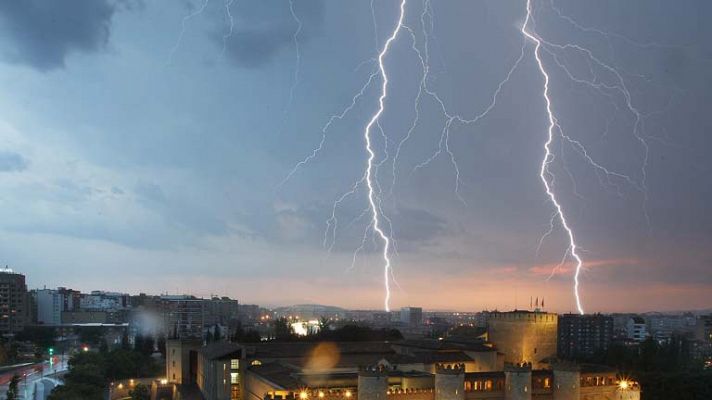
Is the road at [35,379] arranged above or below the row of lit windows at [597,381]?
below

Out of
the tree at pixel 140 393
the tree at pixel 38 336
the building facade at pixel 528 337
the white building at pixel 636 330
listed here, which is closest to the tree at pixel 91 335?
the tree at pixel 38 336

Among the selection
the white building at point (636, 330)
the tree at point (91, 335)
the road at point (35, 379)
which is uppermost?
the road at point (35, 379)

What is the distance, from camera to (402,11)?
32.9 meters

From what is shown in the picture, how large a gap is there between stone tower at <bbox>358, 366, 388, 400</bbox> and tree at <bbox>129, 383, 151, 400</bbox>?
23108mm

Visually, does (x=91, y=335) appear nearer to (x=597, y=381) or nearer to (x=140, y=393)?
(x=140, y=393)

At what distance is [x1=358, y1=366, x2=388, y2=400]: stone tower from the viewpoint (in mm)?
26000

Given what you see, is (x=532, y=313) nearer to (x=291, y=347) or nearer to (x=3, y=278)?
(x=291, y=347)

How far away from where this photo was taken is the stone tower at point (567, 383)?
30.2 meters

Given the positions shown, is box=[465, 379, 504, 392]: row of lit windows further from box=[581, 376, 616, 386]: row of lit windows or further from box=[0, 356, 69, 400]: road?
box=[0, 356, 69, 400]: road

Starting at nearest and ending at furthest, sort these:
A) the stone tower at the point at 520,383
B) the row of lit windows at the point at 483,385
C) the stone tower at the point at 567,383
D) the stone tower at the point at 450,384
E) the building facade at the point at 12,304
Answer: the stone tower at the point at 450,384
the row of lit windows at the point at 483,385
the stone tower at the point at 520,383
the stone tower at the point at 567,383
the building facade at the point at 12,304

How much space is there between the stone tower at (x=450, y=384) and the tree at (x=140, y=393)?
947 inches

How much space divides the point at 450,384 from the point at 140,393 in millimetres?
25976

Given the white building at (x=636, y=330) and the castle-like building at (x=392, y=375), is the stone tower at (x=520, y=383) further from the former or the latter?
the white building at (x=636, y=330)

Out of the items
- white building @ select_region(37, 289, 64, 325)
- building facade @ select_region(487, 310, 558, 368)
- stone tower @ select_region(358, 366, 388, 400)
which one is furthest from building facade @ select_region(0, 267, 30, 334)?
stone tower @ select_region(358, 366, 388, 400)
